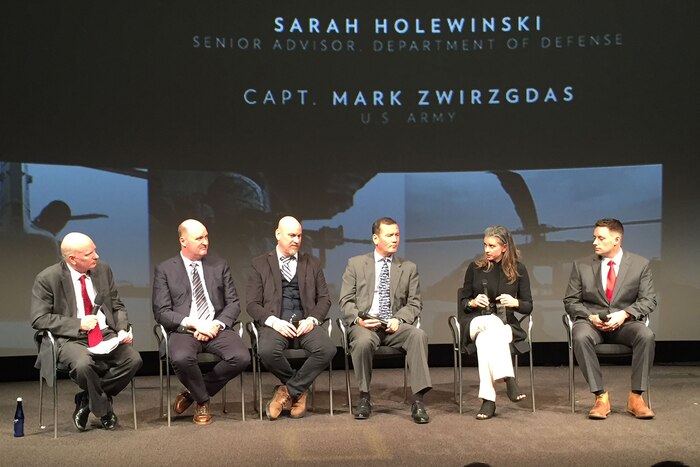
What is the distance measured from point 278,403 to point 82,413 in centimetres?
113

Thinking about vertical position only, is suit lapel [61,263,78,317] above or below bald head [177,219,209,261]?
below

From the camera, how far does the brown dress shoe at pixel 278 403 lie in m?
4.82

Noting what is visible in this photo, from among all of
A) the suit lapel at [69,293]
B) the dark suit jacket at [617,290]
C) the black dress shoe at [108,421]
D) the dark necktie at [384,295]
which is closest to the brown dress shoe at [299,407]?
the dark necktie at [384,295]

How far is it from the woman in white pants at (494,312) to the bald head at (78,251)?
7.68 ft

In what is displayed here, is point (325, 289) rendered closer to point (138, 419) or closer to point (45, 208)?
point (138, 419)

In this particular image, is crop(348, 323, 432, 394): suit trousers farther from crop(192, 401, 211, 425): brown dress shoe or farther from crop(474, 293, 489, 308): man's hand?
crop(192, 401, 211, 425): brown dress shoe

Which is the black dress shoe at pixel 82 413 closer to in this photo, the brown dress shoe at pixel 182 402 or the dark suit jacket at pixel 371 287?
the brown dress shoe at pixel 182 402

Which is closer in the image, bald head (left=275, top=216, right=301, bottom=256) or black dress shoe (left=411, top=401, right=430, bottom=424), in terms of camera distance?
black dress shoe (left=411, top=401, right=430, bottom=424)

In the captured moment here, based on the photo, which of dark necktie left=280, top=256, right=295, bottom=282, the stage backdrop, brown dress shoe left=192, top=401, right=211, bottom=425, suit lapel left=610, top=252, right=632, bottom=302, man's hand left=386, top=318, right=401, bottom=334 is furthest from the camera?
the stage backdrop

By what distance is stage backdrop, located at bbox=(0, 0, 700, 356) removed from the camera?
6125mm

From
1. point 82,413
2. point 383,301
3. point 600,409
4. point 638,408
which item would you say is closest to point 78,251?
point 82,413

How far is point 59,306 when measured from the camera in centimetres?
466

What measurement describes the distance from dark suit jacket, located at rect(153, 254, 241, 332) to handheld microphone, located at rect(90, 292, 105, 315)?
1.10 feet

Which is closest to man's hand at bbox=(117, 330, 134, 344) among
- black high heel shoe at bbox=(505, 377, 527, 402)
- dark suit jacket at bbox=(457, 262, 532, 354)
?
dark suit jacket at bbox=(457, 262, 532, 354)
